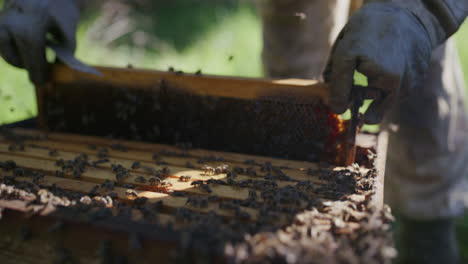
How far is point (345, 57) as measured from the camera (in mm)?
1839

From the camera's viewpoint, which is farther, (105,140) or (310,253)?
(105,140)

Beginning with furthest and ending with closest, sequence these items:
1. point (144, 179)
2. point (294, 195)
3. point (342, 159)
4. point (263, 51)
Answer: point (263, 51) < point (342, 159) < point (144, 179) < point (294, 195)

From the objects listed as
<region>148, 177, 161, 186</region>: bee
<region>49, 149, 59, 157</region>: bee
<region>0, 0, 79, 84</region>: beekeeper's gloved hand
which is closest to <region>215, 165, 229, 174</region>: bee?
<region>148, 177, 161, 186</region>: bee

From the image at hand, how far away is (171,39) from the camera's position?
7586 millimetres

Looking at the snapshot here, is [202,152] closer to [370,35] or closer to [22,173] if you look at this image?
[22,173]

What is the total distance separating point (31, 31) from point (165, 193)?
1.32m

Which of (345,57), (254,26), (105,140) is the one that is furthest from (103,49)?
(345,57)

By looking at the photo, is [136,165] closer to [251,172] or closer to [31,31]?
[251,172]

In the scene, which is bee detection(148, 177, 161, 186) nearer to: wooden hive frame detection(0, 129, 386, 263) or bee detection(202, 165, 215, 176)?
wooden hive frame detection(0, 129, 386, 263)

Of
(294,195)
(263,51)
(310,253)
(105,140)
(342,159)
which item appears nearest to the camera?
(310,253)

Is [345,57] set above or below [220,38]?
below

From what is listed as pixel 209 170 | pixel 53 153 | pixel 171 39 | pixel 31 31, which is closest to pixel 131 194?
pixel 209 170

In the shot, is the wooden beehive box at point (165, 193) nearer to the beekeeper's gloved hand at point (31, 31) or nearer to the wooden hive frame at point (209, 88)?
the wooden hive frame at point (209, 88)

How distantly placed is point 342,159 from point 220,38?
5.60 metres
